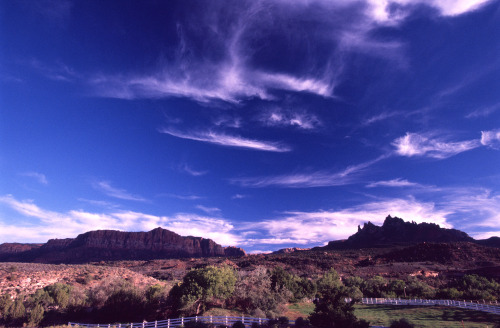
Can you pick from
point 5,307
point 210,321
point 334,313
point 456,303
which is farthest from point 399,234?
point 5,307

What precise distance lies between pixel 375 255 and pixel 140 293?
81513mm

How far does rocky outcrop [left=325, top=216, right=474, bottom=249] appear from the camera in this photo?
396 feet

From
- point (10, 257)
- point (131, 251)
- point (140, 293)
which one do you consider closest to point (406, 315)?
point (140, 293)

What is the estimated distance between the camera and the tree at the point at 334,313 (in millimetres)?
19750

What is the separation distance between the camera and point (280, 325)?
74.7 ft

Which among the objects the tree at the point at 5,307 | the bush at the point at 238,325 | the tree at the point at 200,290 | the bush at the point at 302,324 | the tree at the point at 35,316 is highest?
the tree at the point at 200,290

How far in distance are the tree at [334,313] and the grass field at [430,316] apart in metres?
5.37

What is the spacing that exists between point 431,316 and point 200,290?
82.9 feet

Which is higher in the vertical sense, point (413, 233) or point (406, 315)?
point (413, 233)

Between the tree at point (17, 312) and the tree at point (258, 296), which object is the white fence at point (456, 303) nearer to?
the tree at point (258, 296)

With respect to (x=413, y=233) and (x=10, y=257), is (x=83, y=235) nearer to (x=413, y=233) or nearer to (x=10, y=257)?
(x=10, y=257)

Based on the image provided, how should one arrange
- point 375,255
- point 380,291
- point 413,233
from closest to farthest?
point 380,291
point 375,255
point 413,233

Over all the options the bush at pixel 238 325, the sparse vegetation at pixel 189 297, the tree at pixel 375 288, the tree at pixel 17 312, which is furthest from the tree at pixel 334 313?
the tree at pixel 375 288

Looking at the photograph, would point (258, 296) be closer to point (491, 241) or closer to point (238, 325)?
point (238, 325)
